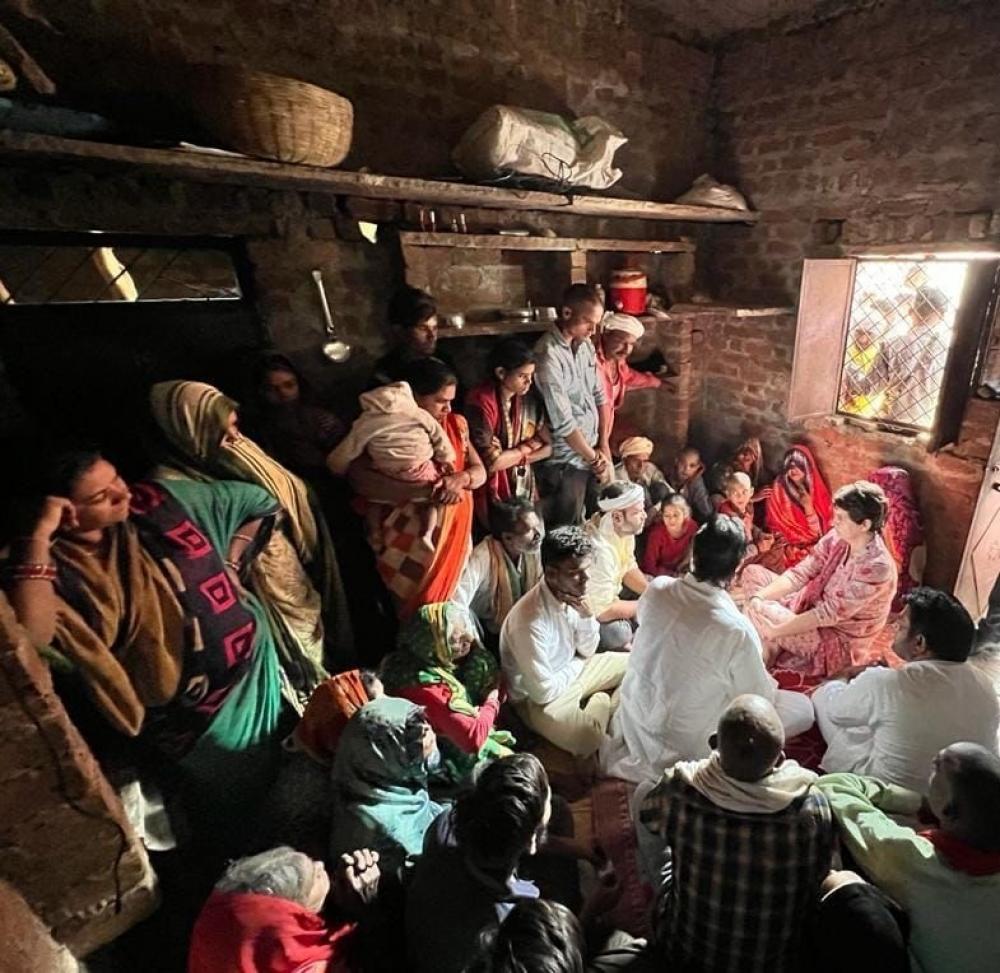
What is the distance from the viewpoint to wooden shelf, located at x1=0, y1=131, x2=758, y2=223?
1767 millimetres

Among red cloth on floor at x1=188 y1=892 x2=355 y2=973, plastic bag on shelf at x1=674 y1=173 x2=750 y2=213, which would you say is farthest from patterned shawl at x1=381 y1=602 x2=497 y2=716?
plastic bag on shelf at x1=674 y1=173 x2=750 y2=213

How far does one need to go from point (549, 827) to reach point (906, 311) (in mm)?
4362

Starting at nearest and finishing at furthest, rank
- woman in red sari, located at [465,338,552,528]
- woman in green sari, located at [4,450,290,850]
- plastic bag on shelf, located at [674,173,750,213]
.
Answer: woman in green sari, located at [4,450,290,850]
woman in red sari, located at [465,338,552,528]
plastic bag on shelf, located at [674,173,750,213]

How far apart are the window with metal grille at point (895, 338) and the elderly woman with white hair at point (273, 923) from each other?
4.33m

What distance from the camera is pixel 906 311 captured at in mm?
3930

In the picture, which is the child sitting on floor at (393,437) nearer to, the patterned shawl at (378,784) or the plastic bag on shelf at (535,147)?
the patterned shawl at (378,784)

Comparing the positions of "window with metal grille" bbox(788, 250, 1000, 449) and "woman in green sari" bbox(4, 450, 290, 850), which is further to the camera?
"window with metal grille" bbox(788, 250, 1000, 449)

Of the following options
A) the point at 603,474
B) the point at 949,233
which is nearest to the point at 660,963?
the point at 603,474

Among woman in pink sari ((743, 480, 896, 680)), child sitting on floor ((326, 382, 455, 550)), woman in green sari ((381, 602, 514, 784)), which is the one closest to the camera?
woman in green sari ((381, 602, 514, 784))

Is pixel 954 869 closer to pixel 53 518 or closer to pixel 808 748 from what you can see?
pixel 808 748

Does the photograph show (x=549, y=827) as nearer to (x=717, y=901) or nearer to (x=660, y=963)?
(x=660, y=963)

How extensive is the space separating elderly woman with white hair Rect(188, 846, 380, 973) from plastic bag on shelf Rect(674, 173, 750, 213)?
4.71 m

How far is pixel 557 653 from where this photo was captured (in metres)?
2.60

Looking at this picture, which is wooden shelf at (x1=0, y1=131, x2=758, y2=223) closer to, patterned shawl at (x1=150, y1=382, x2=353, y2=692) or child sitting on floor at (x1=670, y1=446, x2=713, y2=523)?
patterned shawl at (x1=150, y1=382, x2=353, y2=692)
